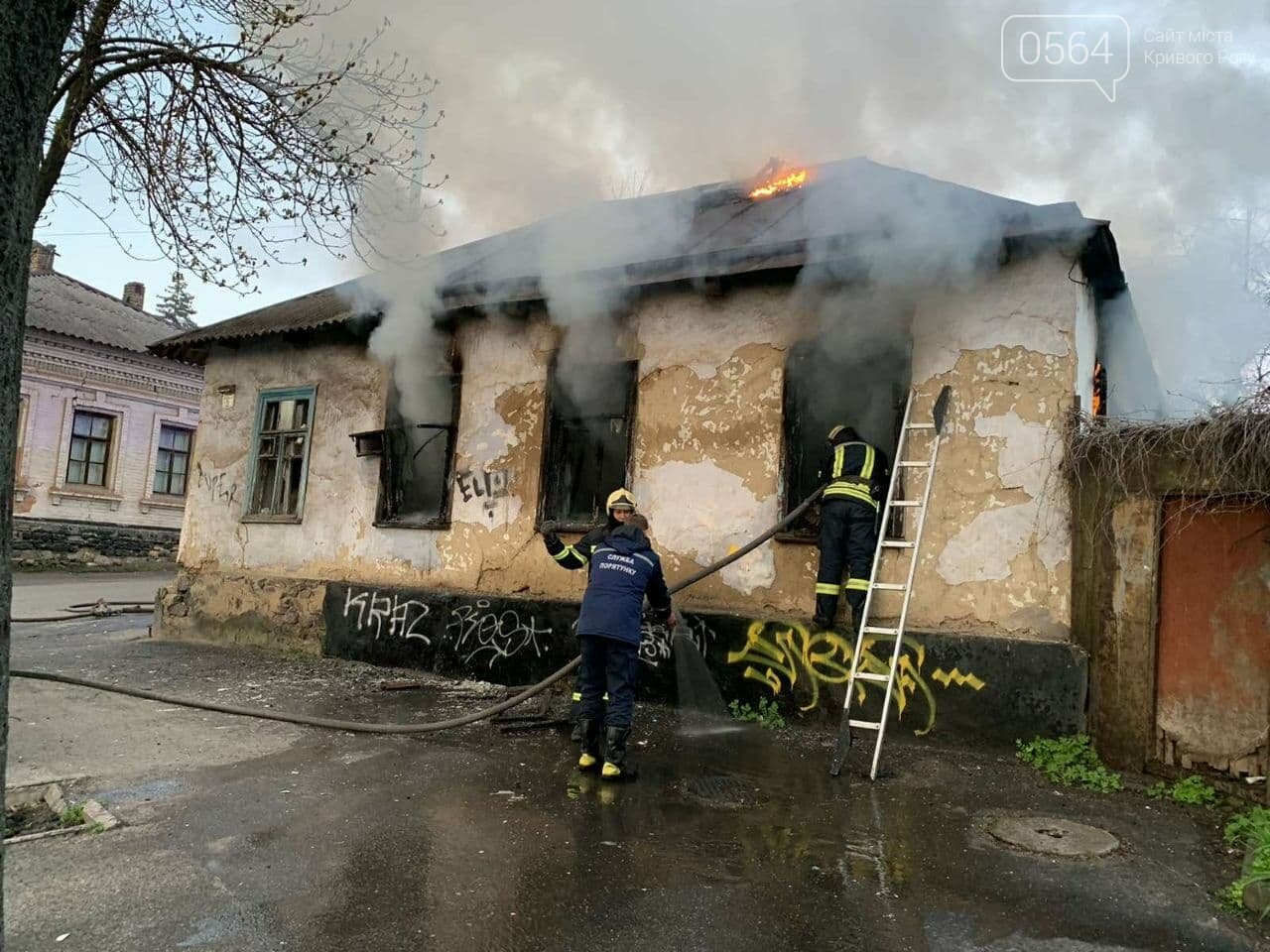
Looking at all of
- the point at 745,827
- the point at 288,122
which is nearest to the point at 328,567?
the point at 288,122

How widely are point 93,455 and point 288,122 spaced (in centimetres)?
1766

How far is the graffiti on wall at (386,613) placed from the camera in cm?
789

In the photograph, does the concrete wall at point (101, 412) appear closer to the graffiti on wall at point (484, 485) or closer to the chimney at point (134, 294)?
the chimney at point (134, 294)

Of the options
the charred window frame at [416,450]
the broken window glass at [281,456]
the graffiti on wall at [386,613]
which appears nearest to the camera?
the graffiti on wall at [386,613]

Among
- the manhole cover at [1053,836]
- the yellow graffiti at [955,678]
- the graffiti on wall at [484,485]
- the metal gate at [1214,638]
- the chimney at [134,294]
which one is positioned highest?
the chimney at [134,294]

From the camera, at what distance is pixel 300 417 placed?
942 centimetres

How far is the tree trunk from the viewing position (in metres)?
1.83

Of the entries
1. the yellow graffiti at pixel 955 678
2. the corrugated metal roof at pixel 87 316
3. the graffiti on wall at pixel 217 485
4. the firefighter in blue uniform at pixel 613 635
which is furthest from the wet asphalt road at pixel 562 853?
the corrugated metal roof at pixel 87 316

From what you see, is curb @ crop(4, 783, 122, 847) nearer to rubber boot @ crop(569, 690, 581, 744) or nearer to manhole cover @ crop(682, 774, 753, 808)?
rubber boot @ crop(569, 690, 581, 744)

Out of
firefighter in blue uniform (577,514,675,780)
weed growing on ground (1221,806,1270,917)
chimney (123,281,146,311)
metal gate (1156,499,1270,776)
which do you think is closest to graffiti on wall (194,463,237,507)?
firefighter in blue uniform (577,514,675,780)

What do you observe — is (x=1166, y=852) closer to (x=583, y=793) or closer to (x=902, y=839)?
(x=902, y=839)

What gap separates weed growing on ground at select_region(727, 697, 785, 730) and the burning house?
0.40ft

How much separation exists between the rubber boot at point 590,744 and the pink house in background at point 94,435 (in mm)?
18117

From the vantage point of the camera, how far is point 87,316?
21.0m
